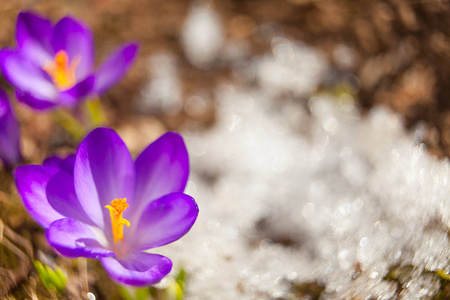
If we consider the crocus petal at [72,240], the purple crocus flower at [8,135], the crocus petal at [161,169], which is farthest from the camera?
the purple crocus flower at [8,135]

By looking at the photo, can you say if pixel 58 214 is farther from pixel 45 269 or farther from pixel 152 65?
pixel 152 65

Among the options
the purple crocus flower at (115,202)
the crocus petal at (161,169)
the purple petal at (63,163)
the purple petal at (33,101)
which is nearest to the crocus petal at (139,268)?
the purple crocus flower at (115,202)

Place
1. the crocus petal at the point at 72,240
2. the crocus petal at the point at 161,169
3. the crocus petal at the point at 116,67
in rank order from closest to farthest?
the crocus petal at the point at 72,240 → the crocus petal at the point at 161,169 → the crocus petal at the point at 116,67

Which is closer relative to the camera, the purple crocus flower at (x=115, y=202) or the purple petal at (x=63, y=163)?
the purple crocus flower at (x=115, y=202)

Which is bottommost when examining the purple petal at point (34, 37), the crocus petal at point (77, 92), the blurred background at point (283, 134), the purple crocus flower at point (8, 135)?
the blurred background at point (283, 134)

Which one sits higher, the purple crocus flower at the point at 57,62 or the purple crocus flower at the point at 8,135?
the purple crocus flower at the point at 57,62

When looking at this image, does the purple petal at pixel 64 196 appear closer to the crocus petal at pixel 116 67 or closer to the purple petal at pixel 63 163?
the purple petal at pixel 63 163
